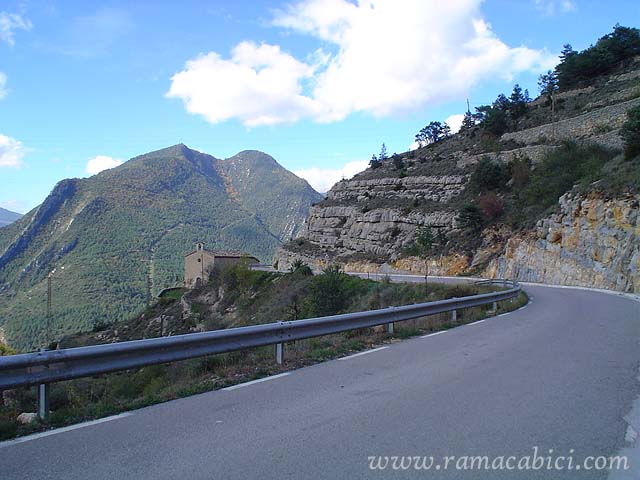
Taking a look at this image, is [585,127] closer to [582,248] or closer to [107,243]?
[582,248]

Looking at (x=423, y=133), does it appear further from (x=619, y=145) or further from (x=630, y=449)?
(x=630, y=449)

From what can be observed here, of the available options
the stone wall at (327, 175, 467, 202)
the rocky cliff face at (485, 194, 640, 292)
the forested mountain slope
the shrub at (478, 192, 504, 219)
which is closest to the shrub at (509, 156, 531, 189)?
the forested mountain slope

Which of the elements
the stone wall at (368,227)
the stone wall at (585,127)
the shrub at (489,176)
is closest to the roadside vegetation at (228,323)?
the stone wall at (368,227)

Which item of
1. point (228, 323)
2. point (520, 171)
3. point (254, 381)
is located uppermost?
point (520, 171)

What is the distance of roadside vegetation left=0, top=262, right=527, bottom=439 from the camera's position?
270 inches

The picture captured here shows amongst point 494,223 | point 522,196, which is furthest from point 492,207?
point 522,196

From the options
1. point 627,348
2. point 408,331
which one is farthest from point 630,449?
→ point 408,331

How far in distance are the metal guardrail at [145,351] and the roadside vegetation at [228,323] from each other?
1.29 ft

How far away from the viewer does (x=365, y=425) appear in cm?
516

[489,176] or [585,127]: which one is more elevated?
[585,127]

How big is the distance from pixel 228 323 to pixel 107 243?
90.5m

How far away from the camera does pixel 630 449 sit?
447 centimetres

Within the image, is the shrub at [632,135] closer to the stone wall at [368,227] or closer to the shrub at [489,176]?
the shrub at [489,176]

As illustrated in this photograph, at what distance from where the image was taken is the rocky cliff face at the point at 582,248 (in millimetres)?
26969
